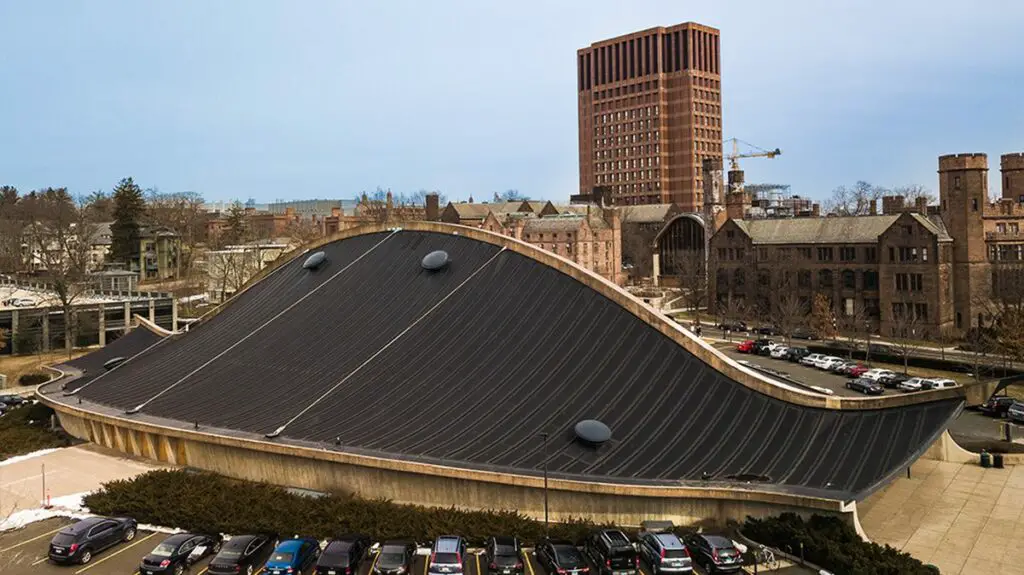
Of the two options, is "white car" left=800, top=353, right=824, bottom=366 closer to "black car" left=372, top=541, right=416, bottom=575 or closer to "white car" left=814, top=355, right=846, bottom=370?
"white car" left=814, top=355, right=846, bottom=370

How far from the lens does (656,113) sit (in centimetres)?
13988

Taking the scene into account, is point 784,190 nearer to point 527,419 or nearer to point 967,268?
point 967,268

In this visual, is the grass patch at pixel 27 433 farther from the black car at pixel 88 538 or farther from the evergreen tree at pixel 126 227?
the evergreen tree at pixel 126 227

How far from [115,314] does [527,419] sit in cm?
5093

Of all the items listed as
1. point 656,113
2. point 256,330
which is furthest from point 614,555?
point 656,113

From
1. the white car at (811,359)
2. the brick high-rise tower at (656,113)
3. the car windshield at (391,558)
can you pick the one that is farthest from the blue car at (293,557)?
the brick high-rise tower at (656,113)

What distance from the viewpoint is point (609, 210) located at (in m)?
89.9

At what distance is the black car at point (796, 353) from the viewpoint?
51.5 m

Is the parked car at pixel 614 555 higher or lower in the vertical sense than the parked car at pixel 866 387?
higher

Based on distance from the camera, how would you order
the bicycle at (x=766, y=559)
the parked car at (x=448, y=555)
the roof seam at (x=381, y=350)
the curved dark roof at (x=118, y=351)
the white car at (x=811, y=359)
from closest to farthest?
the parked car at (x=448, y=555), the bicycle at (x=766, y=559), the roof seam at (x=381, y=350), the curved dark roof at (x=118, y=351), the white car at (x=811, y=359)

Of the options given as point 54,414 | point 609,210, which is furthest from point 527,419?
point 609,210

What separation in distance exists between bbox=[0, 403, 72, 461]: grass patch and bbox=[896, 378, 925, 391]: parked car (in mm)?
39617

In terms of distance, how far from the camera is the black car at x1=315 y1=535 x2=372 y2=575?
58.9 feet

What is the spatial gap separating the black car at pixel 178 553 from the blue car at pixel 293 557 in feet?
6.83
